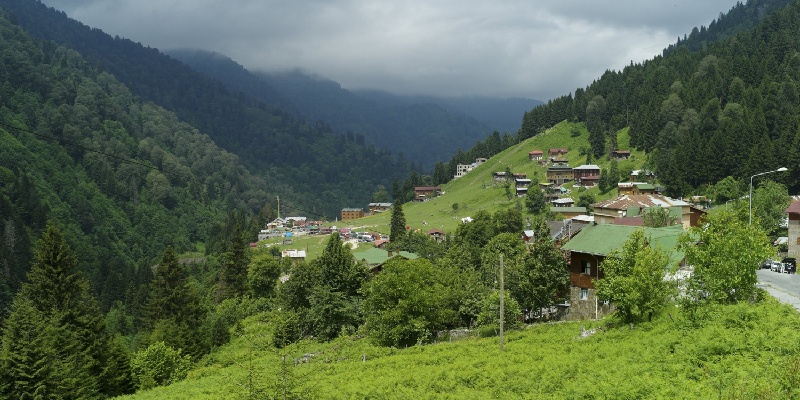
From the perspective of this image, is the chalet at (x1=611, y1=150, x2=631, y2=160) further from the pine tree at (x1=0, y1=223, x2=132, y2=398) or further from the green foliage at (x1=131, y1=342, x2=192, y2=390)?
the pine tree at (x1=0, y1=223, x2=132, y2=398)

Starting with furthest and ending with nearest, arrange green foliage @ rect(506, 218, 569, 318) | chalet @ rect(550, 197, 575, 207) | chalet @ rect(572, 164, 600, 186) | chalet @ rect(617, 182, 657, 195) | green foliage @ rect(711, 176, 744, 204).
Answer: chalet @ rect(572, 164, 600, 186)
chalet @ rect(550, 197, 575, 207)
chalet @ rect(617, 182, 657, 195)
green foliage @ rect(711, 176, 744, 204)
green foliage @ rect(506, 218, 569, 318)

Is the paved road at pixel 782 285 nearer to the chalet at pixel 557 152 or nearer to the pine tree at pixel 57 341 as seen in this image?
the pine tree at pixel 57 341

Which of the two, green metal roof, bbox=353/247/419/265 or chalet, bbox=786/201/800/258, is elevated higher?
chalet, bbox=786/201/800/258

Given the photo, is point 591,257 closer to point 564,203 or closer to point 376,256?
point 376,256

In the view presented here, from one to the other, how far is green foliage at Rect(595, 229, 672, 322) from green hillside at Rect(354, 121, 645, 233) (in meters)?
92.0

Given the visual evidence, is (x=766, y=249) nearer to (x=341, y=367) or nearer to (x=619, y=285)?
(x=619, y=285)

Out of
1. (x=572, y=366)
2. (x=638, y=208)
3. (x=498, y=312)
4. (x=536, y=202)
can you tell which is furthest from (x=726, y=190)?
(x=572, y=366)

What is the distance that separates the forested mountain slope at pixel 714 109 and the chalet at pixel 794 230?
166 feet

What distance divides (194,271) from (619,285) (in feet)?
429

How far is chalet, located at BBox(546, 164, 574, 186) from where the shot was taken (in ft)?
502

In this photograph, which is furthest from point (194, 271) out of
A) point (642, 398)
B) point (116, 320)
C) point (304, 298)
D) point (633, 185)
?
point (642, 398)

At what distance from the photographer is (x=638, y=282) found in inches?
1193

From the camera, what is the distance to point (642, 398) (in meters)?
18.2

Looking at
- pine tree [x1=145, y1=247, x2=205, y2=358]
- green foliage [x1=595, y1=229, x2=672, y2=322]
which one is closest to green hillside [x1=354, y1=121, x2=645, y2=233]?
pine tree [x1=145, y1=247, x2=205, y2=358]
